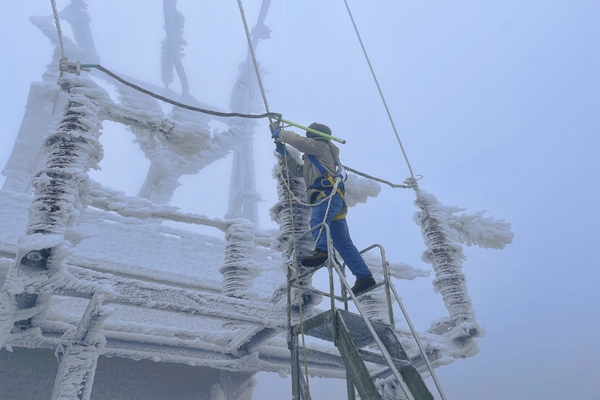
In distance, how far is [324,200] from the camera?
5.05 metres

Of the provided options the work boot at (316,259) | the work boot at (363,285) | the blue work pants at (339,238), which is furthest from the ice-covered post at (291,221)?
the work boot at (363,285)

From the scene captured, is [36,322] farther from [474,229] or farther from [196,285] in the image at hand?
[474,229]

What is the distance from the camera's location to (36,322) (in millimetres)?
5898

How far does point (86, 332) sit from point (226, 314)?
1828 millimetres

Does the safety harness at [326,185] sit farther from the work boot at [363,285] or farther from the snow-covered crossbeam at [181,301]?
the snow-covered crossbeam at [181,301]

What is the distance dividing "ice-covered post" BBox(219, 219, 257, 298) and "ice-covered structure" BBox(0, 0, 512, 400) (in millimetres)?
18

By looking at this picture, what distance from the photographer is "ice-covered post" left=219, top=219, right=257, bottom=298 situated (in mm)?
6430

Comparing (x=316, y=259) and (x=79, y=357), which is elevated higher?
(x=316, y=259)

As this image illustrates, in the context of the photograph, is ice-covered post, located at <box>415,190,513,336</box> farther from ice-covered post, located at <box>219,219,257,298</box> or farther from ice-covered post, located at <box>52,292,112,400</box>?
ice-covered post, located at <box>52,292,112,400</box>

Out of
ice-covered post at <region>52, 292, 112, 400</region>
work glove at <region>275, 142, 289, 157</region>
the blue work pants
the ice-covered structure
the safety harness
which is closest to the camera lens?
the blue work pants

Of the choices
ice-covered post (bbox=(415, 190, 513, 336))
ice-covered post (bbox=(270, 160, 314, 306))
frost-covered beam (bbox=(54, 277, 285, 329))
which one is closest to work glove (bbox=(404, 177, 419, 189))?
ice-covered post (bbox=(415, 190, 513, 336))

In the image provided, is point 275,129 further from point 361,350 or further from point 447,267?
point 447,267

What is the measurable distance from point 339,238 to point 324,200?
494 mm

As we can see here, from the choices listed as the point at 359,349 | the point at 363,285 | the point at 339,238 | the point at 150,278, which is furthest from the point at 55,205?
the point at 150,278
